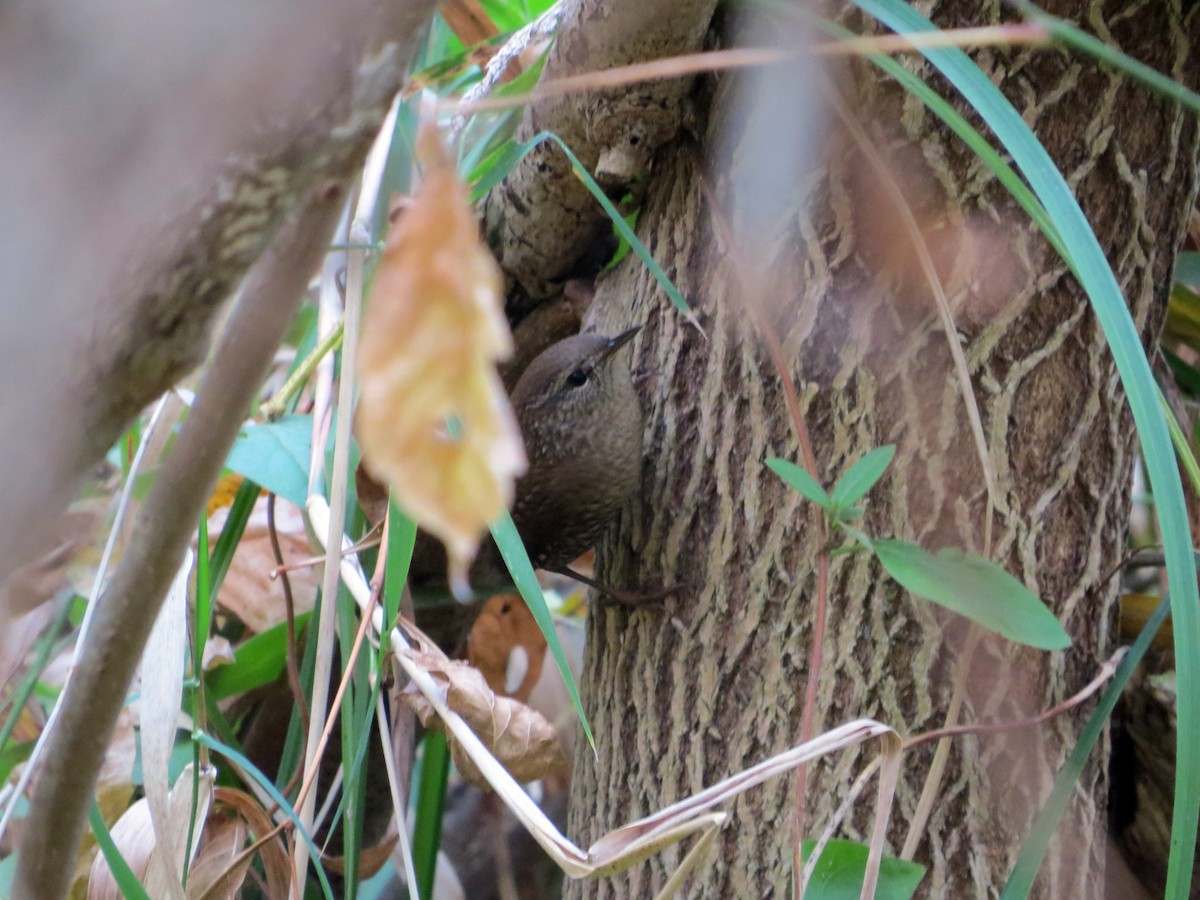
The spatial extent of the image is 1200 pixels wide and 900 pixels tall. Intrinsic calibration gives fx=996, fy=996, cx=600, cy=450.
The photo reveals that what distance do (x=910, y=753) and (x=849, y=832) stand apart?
0.10 meters

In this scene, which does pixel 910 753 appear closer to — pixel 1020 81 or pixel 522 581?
pixel 522 581

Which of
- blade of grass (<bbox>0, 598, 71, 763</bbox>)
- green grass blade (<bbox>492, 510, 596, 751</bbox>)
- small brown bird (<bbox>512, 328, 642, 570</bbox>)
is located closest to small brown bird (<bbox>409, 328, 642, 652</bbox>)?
small brown bird (<bbox>512, 328, 642, 570</bbox>)

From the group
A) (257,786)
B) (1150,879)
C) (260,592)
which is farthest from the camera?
(260,592)

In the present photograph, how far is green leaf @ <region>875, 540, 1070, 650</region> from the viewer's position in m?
0.80

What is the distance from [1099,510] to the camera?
3.41 feet

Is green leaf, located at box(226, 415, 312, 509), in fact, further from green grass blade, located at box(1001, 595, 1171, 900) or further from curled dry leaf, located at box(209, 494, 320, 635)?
green grass blade, located at box(1001, 595, 1171, 900)

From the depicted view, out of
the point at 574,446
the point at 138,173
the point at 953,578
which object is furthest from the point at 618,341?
the point at 138,173

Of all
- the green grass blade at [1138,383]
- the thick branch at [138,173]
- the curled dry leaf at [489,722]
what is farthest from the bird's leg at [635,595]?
the thick branch at [138,173]

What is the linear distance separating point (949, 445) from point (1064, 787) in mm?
336

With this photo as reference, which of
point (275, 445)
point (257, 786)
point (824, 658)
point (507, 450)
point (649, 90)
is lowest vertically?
point (824, 658)

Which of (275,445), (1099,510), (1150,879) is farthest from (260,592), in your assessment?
(1150,879)

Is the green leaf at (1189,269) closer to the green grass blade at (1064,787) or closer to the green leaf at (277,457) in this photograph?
the green grass blade at (1064,787)

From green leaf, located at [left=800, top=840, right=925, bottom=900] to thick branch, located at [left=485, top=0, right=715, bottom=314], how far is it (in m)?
0.81

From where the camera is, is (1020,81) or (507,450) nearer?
(507,450)
